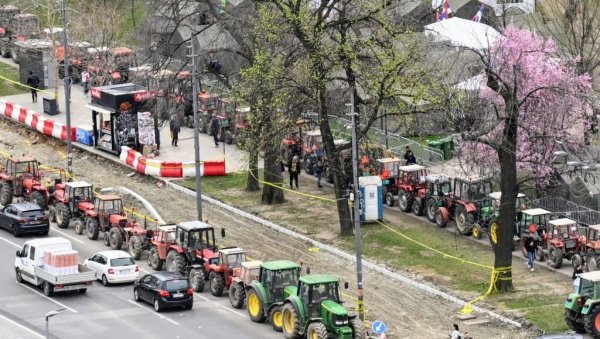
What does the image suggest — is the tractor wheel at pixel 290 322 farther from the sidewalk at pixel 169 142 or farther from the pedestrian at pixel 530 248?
the sidewalk at pixel 169 142

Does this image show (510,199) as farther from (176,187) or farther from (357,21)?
(176,187)

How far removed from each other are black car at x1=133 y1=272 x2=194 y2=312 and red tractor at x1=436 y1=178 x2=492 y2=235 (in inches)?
546

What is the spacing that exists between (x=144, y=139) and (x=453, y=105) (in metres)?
17.8

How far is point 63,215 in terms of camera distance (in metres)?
60.1

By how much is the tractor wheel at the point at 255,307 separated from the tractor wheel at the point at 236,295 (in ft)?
3.12

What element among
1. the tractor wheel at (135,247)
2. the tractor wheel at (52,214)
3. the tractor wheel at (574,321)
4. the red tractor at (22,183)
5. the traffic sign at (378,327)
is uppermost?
the red tractor at (22,183)

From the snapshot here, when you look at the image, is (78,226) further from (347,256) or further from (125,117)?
(125,117)

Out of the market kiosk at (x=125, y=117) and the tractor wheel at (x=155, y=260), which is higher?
the market kiosk at (x=125, y=117)

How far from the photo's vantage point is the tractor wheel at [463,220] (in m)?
59.1

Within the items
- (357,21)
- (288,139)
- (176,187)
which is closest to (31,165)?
(176,187)

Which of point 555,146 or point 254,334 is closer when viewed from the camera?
point 254,334

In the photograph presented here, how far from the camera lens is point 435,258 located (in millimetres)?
55906

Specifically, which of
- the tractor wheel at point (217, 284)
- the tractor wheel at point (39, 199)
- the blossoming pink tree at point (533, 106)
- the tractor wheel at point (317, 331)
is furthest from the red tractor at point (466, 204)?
the tractor wheel at point (39, 199)

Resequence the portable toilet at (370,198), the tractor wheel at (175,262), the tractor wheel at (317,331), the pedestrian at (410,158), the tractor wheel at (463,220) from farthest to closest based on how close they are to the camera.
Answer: the pedestrian at (410,158)
the portable toilet at (370,198)
the tractor wheel at (463,220)
the tractor wheel at (175,262)
the tractor wheel at (317,331)
